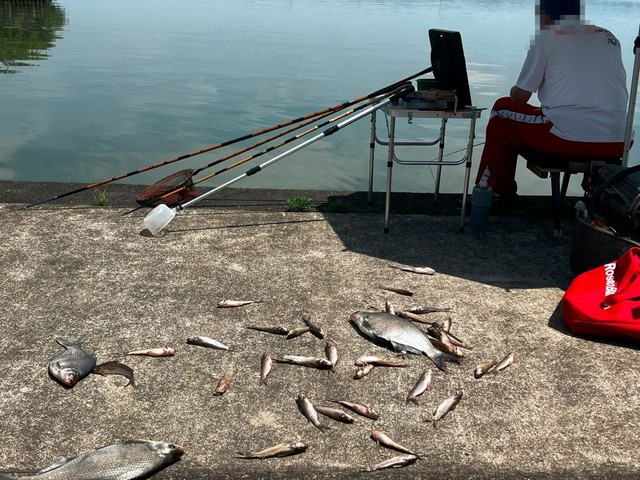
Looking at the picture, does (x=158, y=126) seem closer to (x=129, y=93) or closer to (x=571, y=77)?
(x=129, y=93)

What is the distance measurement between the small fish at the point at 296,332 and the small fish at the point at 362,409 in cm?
66

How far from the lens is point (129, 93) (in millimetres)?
17172

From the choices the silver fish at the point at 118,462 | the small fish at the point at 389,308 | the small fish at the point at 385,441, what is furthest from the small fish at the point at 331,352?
the silver fish at the point at 118,462

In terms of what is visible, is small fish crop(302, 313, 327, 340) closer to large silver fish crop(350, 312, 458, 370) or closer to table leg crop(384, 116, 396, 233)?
large silver fish crop(350, 312, 458, 370)

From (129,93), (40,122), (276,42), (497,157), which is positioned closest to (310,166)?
(497,157)

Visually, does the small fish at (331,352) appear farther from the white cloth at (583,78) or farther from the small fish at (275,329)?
the white cloth at (583,78)

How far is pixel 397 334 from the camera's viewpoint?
3811 mm

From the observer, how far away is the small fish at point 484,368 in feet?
11.6

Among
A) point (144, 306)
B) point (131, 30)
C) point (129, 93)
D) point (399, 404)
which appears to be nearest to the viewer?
point (399, 404)

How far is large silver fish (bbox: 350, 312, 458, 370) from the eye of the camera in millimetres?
3697

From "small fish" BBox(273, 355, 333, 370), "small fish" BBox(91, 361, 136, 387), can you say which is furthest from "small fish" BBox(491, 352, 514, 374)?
"small fish" BBox(91, 361, 136, 387)

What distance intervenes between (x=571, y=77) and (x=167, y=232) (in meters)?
3.47

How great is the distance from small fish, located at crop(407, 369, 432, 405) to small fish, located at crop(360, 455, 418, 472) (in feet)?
1.43

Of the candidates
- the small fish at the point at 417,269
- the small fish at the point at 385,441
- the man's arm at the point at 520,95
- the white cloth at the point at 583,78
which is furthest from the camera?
the man's arm at the point at 520,95
